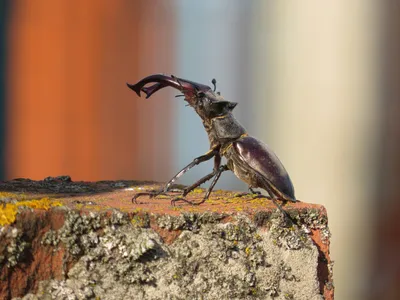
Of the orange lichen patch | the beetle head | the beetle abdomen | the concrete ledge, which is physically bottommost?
the concrete ledge

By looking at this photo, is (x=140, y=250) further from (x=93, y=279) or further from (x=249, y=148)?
(x=249, y=148)

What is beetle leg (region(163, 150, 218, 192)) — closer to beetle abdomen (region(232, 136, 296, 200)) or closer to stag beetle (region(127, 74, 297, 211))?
stag beetle (region(127, 74, 297, 211))

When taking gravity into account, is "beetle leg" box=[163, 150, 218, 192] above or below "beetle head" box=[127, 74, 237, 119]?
below

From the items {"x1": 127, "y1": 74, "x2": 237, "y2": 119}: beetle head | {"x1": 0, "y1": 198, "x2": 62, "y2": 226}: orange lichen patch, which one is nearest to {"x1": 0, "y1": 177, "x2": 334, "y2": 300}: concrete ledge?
{"x1": 0, "y1": 198, "x2": 62, "y2": 226}: orange lichen patch

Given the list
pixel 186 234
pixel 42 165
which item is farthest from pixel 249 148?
pixel 42 165

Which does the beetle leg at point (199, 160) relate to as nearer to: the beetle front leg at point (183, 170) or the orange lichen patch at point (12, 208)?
the beetle front leg at point (183, 170)

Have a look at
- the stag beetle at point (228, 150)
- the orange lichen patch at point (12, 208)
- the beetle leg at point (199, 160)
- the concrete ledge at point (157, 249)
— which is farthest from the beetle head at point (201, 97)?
the orange lichen patch at point (12, 208)
